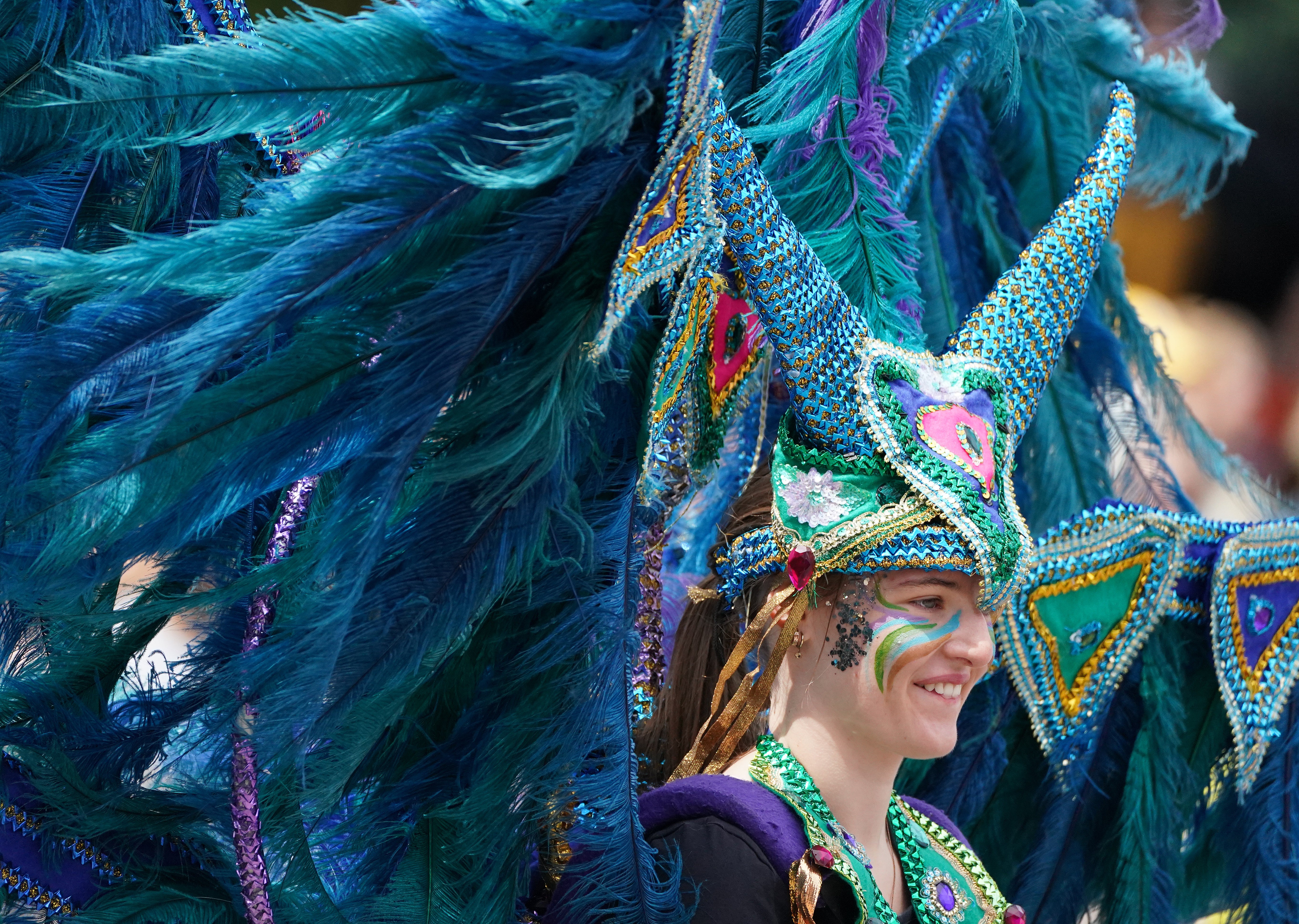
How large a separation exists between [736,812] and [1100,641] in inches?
31.6

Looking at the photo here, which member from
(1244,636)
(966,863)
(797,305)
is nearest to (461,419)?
(797,305)

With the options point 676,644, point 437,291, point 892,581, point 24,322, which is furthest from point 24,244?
point 892,581

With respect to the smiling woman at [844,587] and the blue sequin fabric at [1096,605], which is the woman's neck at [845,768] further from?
the blue sequin fabric at [1096,605]

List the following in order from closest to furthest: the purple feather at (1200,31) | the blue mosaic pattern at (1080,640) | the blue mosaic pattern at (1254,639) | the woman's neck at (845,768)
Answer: the woman's neck at (845,768) → the blue mosaic pattern at (1080,640) → the blue mosaic pattern at (1254,639) → the purple feather at (1200,31)

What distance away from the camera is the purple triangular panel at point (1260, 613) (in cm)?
208

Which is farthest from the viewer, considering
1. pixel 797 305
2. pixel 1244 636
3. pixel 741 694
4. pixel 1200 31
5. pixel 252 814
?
pixel 1200 31

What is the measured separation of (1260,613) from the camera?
6.84 feet

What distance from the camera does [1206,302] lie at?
6.29 m

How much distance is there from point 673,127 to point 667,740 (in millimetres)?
862

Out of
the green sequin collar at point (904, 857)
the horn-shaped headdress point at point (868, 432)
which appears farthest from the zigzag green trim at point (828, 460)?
the green sequin collar at point (904, 857)

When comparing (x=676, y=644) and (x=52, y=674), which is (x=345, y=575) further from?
(x=676, y=644)

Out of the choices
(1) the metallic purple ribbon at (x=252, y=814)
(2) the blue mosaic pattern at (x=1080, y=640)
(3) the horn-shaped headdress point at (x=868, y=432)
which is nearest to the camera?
(1) the metallic purple ribbon at (x=252, y=814)

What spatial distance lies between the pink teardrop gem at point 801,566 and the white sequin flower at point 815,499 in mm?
31

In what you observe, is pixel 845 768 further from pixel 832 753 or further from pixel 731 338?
pixel 731 338
